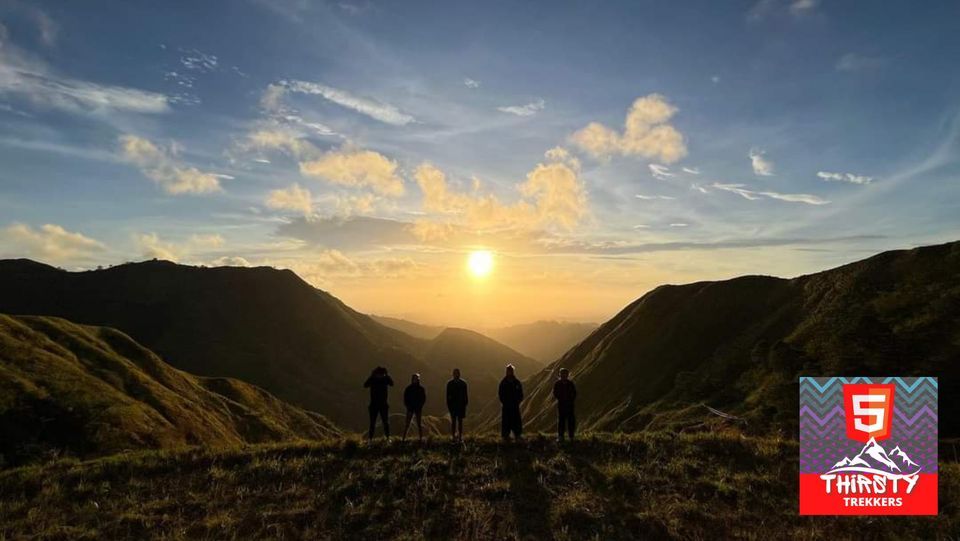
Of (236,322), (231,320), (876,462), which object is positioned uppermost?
(876,462)

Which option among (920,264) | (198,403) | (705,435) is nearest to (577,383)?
(920,264)

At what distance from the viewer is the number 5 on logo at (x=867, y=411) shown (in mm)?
14547

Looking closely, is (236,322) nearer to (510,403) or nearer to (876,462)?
(510,403)

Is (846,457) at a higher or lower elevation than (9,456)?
higher

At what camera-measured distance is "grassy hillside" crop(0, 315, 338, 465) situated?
3644 centimetres

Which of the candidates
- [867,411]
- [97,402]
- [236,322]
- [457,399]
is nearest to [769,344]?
[867,411]

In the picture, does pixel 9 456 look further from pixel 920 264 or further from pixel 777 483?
pixel 920 264

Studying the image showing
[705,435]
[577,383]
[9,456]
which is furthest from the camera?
[577,383]

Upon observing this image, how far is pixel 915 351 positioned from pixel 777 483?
30244mm

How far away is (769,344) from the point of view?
49.8m

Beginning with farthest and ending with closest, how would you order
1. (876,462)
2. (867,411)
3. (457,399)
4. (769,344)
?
(769,344) < (457,399) < (867,411) < (876,462)

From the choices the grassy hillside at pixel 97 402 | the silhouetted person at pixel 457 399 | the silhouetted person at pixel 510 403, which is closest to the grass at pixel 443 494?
the silhouetted person at pixel 510 403

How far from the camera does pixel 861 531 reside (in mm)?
11547

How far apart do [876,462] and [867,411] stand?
172 centimetres
